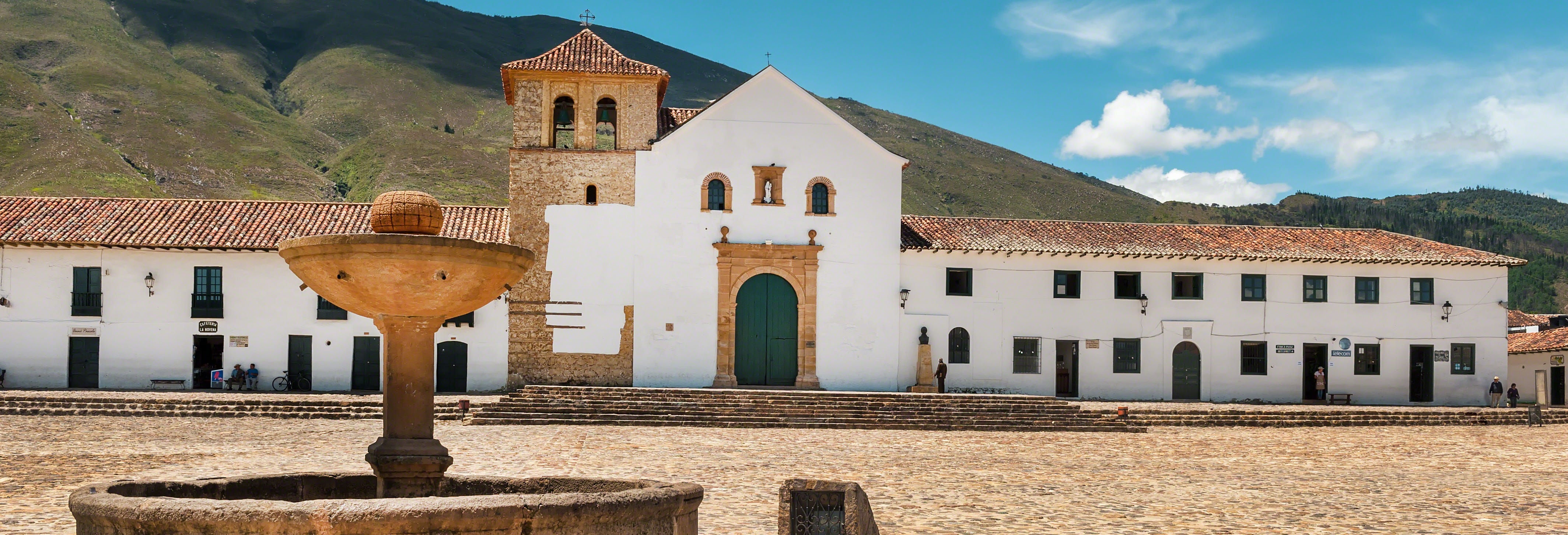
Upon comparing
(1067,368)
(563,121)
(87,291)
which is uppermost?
(563,121)

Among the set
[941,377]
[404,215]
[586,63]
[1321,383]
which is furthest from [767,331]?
[404,215]

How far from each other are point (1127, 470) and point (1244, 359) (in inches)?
661

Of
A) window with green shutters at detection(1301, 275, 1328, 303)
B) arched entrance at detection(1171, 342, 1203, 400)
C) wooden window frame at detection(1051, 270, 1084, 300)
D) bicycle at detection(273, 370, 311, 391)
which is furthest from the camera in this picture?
window with green shutters at detection(1301, 275, 1328, 303)

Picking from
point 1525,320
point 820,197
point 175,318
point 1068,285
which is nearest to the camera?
point 175,318

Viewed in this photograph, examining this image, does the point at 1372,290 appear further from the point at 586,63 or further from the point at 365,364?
the point at 365,364

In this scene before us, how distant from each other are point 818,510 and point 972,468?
785 cm

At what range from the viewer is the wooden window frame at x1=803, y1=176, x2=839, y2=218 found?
28125 millimetres

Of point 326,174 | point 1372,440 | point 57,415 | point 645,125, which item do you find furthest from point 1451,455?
point 326,174

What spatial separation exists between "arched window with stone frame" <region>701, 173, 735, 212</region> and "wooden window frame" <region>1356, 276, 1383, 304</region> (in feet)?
52.8

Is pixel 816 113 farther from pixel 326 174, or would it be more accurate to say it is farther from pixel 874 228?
pixel 326 174

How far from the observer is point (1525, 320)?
42875 mm

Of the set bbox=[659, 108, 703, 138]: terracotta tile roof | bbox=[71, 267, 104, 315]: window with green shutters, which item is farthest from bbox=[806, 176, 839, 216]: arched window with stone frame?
bbox=[71, 267, 104, 315]: window with green shutters

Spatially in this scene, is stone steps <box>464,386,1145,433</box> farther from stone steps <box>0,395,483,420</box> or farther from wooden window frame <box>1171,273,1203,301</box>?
wooden window frame <box>1171,273,1203,301</box>

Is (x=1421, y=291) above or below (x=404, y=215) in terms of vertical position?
above
